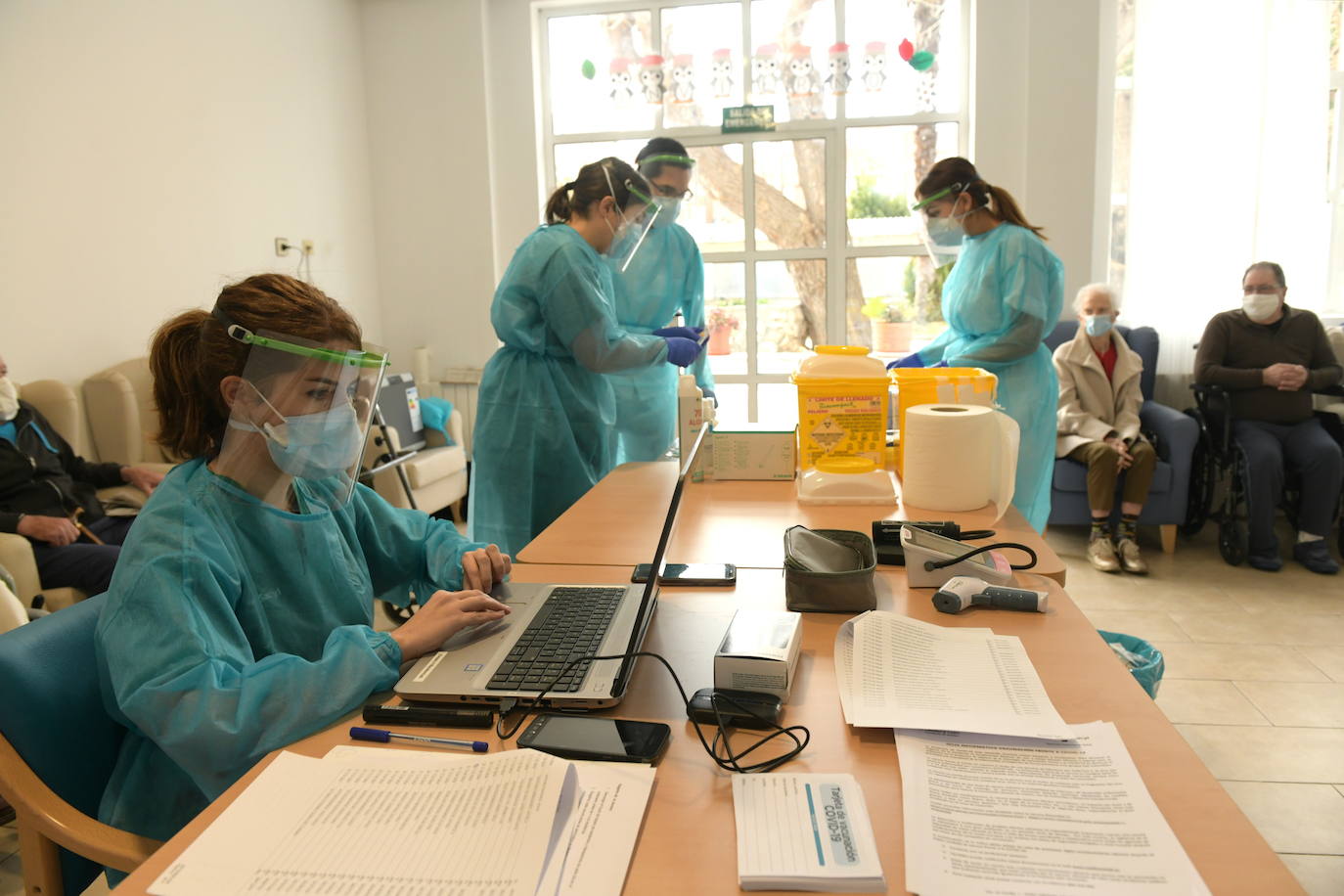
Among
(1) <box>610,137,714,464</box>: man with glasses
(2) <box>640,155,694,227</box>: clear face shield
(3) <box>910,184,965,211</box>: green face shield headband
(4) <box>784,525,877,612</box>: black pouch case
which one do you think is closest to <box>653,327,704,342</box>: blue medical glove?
(1) <box>610,137,714,464</box>: man with glasses

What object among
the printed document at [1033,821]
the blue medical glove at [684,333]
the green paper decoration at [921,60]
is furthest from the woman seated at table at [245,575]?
the green paper decoration at [921,60]

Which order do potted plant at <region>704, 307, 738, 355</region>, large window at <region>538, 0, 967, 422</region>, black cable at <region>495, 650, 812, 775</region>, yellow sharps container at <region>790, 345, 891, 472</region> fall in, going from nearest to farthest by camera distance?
black cable at <region>495, 650, 812, 775</region>, yellow sharps container at <region>790, 345, 891, 472</region>, large window at <region>538, 0, 967, 422</region>, potted plant at <region>704, 307, 738, 355</region>

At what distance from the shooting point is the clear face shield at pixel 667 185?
304 cm

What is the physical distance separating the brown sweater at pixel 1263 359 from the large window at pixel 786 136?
1.38m

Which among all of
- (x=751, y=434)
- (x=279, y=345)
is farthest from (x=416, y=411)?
(x=279, y=345)

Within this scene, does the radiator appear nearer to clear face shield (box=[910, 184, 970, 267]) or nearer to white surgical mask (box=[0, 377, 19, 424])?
white surgical mask (box=[0, 377, 19, 424])

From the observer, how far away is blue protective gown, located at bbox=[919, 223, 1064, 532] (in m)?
2.87

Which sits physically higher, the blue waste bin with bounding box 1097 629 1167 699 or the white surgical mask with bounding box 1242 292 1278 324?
the white surgical mask with bounding box 1242 292 1278 324

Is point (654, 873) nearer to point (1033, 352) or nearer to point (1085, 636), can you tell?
point (1085, 636)

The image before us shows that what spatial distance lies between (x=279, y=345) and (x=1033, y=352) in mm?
2557

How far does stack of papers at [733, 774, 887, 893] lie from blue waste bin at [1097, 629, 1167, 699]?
1.26 meters

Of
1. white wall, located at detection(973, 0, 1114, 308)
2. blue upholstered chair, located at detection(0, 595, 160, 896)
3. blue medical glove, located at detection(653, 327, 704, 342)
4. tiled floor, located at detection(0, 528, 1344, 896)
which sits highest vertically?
white wall, located at detection(973, 0, 1114, 308)

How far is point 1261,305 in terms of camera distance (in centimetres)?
388

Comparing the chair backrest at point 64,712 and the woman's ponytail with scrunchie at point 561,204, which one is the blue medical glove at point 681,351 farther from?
the chair backrest at point 64,712
